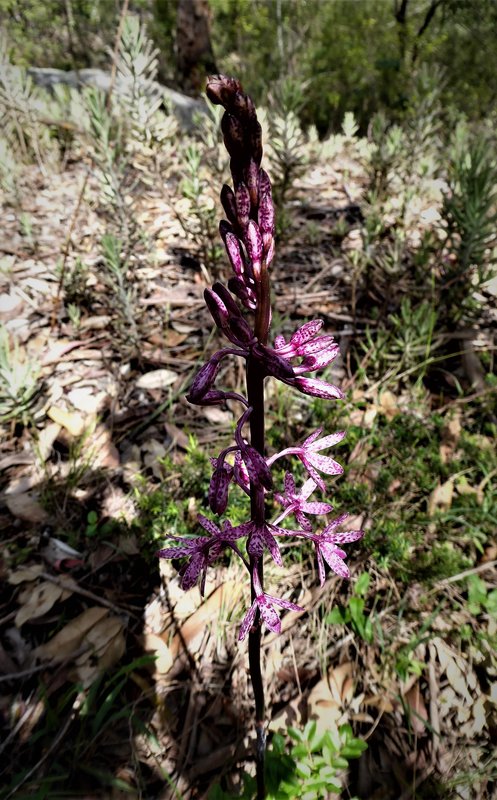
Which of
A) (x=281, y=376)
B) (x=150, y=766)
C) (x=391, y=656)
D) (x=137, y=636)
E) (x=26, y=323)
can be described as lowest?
(x=150, y=766)

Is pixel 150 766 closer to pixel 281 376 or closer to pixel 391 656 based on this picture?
pixel 391 656

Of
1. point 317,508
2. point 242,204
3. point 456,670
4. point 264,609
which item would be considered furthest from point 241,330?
point 456,670

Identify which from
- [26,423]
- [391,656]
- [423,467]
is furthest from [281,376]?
[26,423]

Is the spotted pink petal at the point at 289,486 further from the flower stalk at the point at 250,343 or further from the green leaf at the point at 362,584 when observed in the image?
the green leaf at the point at 362,584

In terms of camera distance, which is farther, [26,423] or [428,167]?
[428,167]

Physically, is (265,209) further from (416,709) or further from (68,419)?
(68,419)

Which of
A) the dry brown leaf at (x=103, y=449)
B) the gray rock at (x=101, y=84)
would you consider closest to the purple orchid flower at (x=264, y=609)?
the dry brown leaf at (x=103, y=449)
